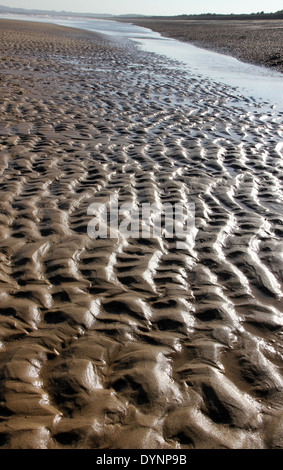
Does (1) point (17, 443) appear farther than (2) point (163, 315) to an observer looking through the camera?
No

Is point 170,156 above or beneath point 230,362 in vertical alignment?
above

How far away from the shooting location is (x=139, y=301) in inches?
130

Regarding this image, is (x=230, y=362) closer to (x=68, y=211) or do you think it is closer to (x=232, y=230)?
(x=232, y=230)

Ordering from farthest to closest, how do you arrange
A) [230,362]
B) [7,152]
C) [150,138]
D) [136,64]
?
[136,64] < [150,138] < [7,152] < [230,362]

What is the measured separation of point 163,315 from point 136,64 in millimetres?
18081

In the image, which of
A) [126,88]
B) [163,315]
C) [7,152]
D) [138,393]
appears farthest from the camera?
[126,88]

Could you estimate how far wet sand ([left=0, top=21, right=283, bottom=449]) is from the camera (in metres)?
2.33

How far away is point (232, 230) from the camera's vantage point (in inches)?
179

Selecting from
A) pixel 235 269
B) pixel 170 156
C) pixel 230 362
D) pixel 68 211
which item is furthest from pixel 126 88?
pixel 230 362

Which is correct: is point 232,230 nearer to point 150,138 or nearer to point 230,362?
point 230,362

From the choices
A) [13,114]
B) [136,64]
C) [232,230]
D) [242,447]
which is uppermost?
[136,64]

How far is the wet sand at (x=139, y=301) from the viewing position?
2.33 m

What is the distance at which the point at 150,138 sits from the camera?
7.91m

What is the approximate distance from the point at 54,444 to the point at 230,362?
4.27 feet
